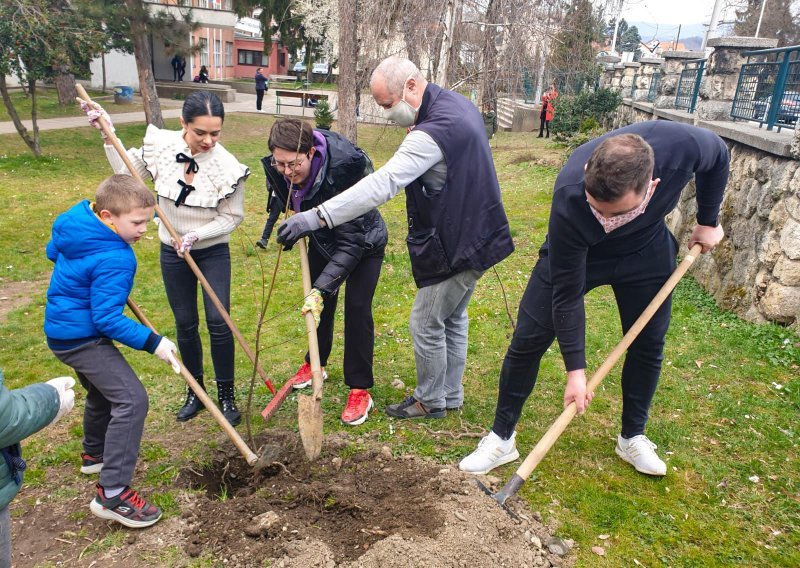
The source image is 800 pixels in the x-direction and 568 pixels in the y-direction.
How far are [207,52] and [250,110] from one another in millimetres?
16836

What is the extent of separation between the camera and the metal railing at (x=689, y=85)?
8.91 meters

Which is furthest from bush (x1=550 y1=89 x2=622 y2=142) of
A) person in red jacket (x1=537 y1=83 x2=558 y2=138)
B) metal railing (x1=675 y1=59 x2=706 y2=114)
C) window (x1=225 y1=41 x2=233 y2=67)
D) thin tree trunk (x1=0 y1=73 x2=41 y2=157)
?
window (x1=225 y1=41 x2=233 y2=67)

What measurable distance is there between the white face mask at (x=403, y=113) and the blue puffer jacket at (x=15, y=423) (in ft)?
6.34

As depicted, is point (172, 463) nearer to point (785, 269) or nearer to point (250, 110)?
point (785, 269)

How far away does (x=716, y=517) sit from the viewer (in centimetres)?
283

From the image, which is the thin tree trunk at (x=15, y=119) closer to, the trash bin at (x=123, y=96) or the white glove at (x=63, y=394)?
the white glove at (x=63, y=394)

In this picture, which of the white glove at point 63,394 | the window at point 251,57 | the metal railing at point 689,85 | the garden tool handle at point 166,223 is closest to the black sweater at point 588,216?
the garden tool handle at point 166,223

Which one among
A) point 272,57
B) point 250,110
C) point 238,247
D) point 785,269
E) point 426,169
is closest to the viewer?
point 426,169

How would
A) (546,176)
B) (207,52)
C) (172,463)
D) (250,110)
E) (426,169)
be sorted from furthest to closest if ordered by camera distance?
(207,52) → (250,110) → (546,176) → (172,463) → (426,169)

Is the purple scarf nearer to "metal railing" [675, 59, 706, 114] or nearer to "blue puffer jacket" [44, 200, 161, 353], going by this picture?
"blue puffer jacket" [44, 200, 161, 353]

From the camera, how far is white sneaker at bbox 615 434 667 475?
122 inches

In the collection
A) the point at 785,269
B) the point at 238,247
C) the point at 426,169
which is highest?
the point at 426,169

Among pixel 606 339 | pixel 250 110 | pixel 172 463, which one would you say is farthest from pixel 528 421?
pixel 250 110

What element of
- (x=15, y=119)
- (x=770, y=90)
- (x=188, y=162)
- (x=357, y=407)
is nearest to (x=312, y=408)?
(x=357, y=407)
